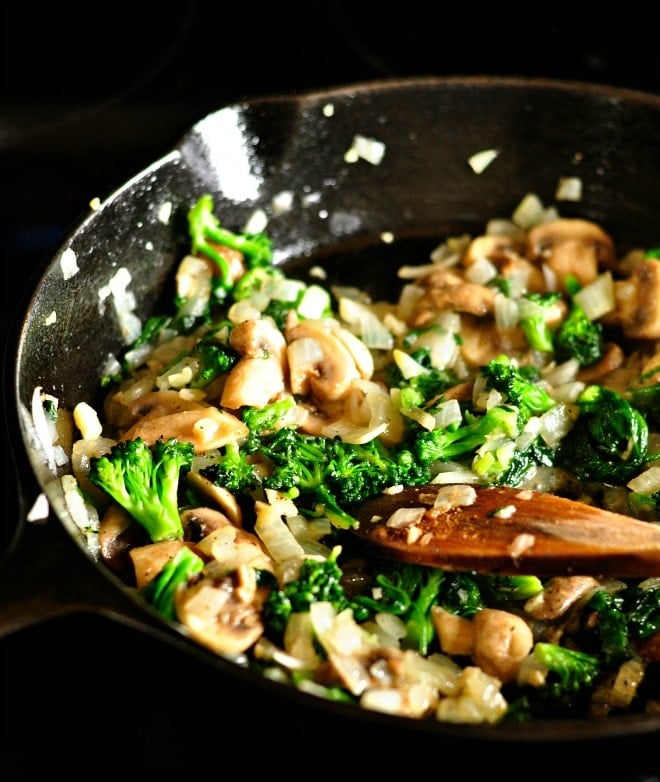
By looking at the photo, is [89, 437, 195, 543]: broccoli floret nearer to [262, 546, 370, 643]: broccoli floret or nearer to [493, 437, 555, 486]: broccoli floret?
[262, 546, 370, 643]: broccoli floret

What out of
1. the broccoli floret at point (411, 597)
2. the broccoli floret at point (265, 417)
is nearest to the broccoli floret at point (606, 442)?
the broccoli floret at point (411, 597)

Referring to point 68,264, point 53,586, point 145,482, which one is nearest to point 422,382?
point 145,482

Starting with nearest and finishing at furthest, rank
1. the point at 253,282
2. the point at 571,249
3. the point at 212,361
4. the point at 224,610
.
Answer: the point at 224,610 < the point at 212,361 < the point at 253,282 < the point at 571,249

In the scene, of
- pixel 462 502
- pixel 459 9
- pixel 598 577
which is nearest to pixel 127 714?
pixel 462 502

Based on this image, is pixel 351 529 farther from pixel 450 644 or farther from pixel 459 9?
pixel 459 9

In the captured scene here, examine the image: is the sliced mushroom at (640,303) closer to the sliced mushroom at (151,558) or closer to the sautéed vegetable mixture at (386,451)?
the sautéed vegetable mixture at (386,451)

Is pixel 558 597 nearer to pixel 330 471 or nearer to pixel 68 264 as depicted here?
pixel 330 471
